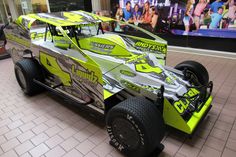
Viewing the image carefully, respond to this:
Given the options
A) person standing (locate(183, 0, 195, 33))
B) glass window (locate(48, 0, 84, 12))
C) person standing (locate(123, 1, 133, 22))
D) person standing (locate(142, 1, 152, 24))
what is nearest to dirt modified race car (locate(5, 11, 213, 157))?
A: person standing (locate(183, 0, 195, 33))

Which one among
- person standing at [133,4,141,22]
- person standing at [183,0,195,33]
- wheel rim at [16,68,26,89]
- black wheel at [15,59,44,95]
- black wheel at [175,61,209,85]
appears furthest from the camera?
person standing at [133,4,141,22]

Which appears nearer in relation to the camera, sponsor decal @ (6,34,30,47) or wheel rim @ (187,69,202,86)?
wheel rim @ (187,69,202,86)

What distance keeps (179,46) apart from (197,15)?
1.01m

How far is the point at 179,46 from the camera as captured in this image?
5.66 metres

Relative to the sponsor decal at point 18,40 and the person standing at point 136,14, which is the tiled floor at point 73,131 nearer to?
the sponsor decal at point 18,40

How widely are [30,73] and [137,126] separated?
Result: 2.19 meters

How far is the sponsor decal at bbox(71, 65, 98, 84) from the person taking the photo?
2.08 metres

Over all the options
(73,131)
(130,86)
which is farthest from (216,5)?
(73,131)

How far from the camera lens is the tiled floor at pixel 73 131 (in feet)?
6.72

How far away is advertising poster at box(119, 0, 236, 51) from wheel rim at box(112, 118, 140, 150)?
4.24 meters

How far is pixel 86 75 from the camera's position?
2.17 m

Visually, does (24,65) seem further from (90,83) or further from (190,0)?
(190,0)

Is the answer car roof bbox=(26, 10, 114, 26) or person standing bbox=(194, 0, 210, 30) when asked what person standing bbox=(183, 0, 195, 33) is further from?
car roof bbox=(26, 10, 114, 26)

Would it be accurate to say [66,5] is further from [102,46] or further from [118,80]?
[118,80]
